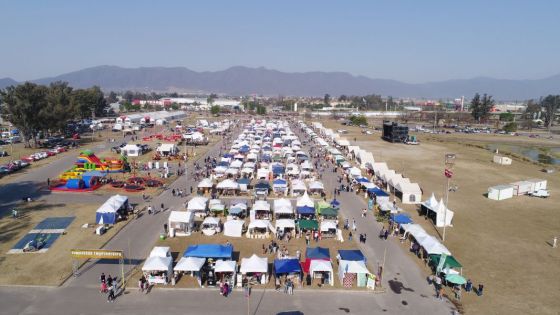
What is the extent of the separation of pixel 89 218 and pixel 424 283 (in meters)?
21.9

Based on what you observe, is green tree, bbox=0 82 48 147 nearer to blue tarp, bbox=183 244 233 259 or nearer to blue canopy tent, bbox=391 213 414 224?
blue tarp, bbox=183 244 233 259

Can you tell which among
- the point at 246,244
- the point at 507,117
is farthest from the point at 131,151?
the point at 507,117

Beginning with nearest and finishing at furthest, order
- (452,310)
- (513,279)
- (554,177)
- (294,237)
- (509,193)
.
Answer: (452,310) < (513,279) < (294,237) < (509,193) < (554,177)

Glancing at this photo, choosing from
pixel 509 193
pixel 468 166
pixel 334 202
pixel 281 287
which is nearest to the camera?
pixel 281 287

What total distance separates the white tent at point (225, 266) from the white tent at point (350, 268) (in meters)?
5.25

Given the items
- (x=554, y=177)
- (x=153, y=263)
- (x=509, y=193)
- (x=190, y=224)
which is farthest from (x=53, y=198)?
(x=554, y=177)

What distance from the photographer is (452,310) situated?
16672mm

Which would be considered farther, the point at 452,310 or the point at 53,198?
the point at 53,198

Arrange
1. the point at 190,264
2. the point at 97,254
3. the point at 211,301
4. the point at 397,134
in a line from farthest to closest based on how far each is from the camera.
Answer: the point at 397,134
the point at 190,264
the point at 97,254
the point at 211,301

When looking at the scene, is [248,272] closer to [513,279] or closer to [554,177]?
[513,279]

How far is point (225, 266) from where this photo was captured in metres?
18.6

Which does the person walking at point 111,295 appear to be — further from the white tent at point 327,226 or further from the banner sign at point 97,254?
the white tent at point 327,226

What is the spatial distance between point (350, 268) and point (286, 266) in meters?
3.10

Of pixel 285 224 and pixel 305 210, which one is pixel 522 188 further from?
pixel 285 224
